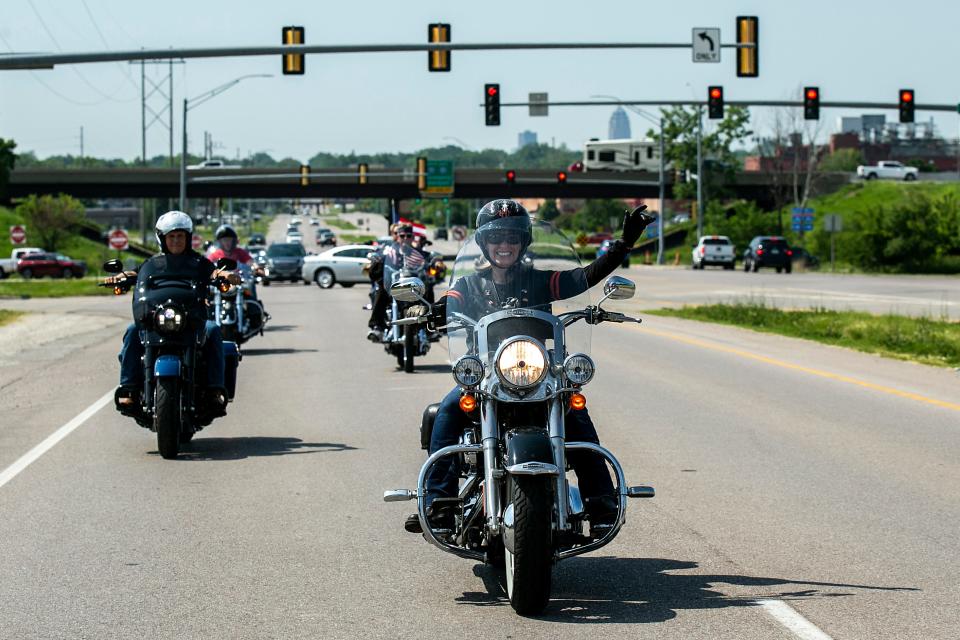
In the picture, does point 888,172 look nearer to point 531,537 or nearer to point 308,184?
point 308,184

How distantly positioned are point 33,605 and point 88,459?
4811 millimetres

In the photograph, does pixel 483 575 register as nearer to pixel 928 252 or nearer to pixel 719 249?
pixel 928 252

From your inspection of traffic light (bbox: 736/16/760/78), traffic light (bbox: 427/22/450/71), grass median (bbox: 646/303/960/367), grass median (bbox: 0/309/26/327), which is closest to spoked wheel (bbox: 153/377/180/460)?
grass median (bbox: 646/303/960/367)

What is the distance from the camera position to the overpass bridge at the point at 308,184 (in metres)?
101

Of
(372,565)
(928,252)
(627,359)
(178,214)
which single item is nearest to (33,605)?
(372,565)

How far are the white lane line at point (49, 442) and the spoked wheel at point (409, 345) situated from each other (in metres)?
4.00

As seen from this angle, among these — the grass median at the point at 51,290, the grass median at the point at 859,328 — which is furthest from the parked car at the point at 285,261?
the grass median at the point at 859,328

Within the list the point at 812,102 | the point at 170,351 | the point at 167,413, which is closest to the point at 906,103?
the point at 812,102

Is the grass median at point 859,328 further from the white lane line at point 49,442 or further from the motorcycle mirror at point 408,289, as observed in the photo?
the motorcycle mirror at point 408,289

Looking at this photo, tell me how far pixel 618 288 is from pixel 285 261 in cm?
5433

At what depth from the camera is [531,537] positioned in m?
6.11

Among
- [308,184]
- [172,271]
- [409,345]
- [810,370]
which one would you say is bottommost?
[810,370]

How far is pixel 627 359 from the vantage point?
833 inches

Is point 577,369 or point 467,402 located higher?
point 577,369
